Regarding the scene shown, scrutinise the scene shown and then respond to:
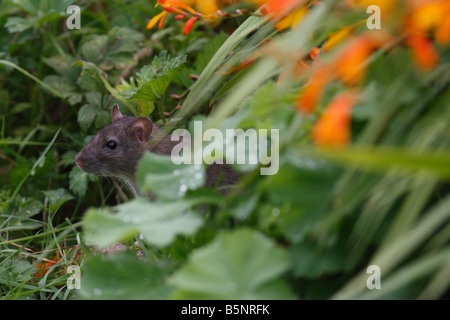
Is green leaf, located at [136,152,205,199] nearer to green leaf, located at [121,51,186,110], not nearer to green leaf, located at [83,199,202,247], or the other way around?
green leaf, located at [83,199,202,247]

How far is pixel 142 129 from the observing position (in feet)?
11.2

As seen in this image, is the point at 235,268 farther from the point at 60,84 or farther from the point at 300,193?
the point at 60,84

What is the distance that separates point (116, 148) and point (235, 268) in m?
2.10

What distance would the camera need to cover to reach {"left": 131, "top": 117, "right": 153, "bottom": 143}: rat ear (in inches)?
132

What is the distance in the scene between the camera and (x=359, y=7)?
5.90ft

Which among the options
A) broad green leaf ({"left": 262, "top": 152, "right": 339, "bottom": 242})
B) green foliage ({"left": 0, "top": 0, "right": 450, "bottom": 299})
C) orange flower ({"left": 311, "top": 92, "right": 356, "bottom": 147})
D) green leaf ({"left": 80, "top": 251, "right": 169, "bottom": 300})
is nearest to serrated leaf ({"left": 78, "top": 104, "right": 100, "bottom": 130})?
green foliage ({"left": 0, "top": 0, "right": 450, "bottom": 299})

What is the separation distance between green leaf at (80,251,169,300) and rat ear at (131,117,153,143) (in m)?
1.65

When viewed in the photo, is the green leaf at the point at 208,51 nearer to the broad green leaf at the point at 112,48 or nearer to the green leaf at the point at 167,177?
the broad green leaf at the point at 112,48

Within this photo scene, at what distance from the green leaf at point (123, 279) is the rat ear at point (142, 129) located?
5.40 ft

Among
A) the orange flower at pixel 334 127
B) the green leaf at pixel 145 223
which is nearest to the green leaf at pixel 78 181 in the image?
the green leaf at pixel 145 223

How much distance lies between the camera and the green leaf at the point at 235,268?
5.00ft

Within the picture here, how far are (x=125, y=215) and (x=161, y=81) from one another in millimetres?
1402

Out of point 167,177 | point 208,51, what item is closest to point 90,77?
point 208,51
